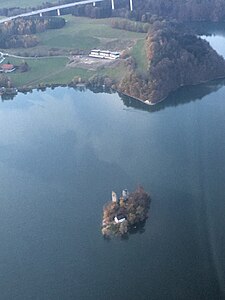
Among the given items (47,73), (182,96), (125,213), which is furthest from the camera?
(47,73)

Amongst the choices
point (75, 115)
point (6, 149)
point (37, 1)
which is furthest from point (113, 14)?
point (6, 149)

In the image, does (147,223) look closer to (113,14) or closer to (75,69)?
(75,69)

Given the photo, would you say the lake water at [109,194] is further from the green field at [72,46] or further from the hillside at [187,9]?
the hillside at [187,9]

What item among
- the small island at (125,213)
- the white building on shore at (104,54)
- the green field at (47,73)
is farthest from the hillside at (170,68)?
the small island at (125,213)

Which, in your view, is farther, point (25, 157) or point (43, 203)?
point (25, 157)

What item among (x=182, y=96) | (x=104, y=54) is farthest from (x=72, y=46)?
(x=182, y=96)

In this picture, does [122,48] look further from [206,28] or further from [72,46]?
[206,28]

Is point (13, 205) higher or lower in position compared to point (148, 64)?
lower
